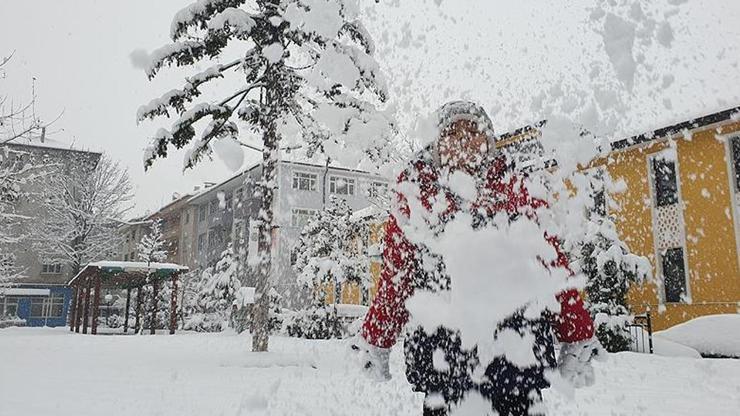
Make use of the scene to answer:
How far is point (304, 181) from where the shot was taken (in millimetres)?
40062

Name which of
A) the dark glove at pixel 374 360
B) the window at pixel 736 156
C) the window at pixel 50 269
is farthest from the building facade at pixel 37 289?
the dark glove at pixel 374 360

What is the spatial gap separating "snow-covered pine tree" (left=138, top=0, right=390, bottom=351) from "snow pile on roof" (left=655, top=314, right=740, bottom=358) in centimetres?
752

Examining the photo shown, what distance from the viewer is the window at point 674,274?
15.6m

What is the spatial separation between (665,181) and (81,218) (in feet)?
110

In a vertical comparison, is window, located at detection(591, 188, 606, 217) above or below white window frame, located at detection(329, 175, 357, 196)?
below

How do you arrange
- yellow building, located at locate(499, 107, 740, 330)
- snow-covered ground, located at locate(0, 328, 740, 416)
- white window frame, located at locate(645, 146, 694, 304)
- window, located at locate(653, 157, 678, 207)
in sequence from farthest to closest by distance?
1. window, located at locate(653, 157, 678, 207)
2. white window frame, located at locate(645, 146, 694, 304)
3. yellow building, located at locate(499, 107, 740, 330)
4. snow-covered ground, located at locate(0, 328, 740, 416)

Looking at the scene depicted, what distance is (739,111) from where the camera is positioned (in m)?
13.5

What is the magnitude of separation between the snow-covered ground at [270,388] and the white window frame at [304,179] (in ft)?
97.8

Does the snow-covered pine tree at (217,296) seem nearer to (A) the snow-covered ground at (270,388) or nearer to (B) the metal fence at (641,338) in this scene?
(B) the metal fence at (641,338)

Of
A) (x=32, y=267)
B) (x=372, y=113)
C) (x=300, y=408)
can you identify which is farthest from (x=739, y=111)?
(x=32, y=267)

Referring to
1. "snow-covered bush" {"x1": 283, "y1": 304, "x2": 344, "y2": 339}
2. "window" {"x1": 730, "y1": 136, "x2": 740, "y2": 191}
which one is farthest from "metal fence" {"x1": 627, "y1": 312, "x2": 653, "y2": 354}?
"snow-covered bush" {"x1": 283, "y1": 304, "x2": 344, "y2": 339}

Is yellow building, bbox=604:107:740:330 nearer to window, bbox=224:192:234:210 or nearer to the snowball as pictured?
the snowball

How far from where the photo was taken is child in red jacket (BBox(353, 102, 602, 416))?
2.12 metres

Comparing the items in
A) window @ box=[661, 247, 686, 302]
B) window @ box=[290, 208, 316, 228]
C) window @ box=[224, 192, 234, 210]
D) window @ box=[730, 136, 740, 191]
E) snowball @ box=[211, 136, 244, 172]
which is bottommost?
window @ box=[661, 247, 686, 302]
